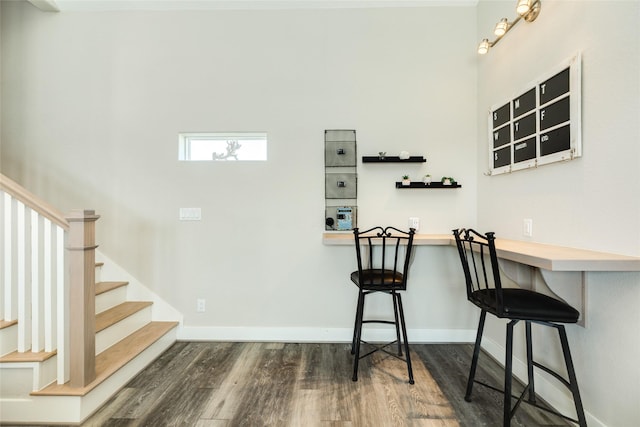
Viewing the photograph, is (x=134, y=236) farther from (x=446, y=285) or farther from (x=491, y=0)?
(x=491, y=0)

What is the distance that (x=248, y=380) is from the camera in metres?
1.92

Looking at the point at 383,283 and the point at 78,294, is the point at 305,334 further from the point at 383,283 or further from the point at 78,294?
the point at 78,294

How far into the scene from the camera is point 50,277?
1.58 m

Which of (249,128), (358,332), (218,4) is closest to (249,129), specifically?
(249,128)

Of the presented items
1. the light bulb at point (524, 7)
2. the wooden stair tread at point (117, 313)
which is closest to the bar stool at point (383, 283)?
the light bulb at point (524, 7)

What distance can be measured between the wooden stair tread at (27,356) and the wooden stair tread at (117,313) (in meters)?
0.34

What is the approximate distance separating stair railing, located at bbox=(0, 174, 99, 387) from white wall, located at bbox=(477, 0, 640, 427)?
2748 mm

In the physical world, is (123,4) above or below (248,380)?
above

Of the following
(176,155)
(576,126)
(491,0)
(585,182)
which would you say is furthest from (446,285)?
(176,155)

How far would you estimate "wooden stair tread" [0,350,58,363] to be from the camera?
1.54 m

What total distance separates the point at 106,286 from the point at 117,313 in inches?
11.7

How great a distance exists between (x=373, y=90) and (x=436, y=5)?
957mm

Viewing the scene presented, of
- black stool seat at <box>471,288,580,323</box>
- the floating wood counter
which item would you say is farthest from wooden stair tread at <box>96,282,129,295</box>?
the floating wood counter

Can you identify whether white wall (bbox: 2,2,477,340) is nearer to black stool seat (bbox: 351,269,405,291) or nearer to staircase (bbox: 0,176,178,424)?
black stool seat (bbox: 351,269,405,291)
